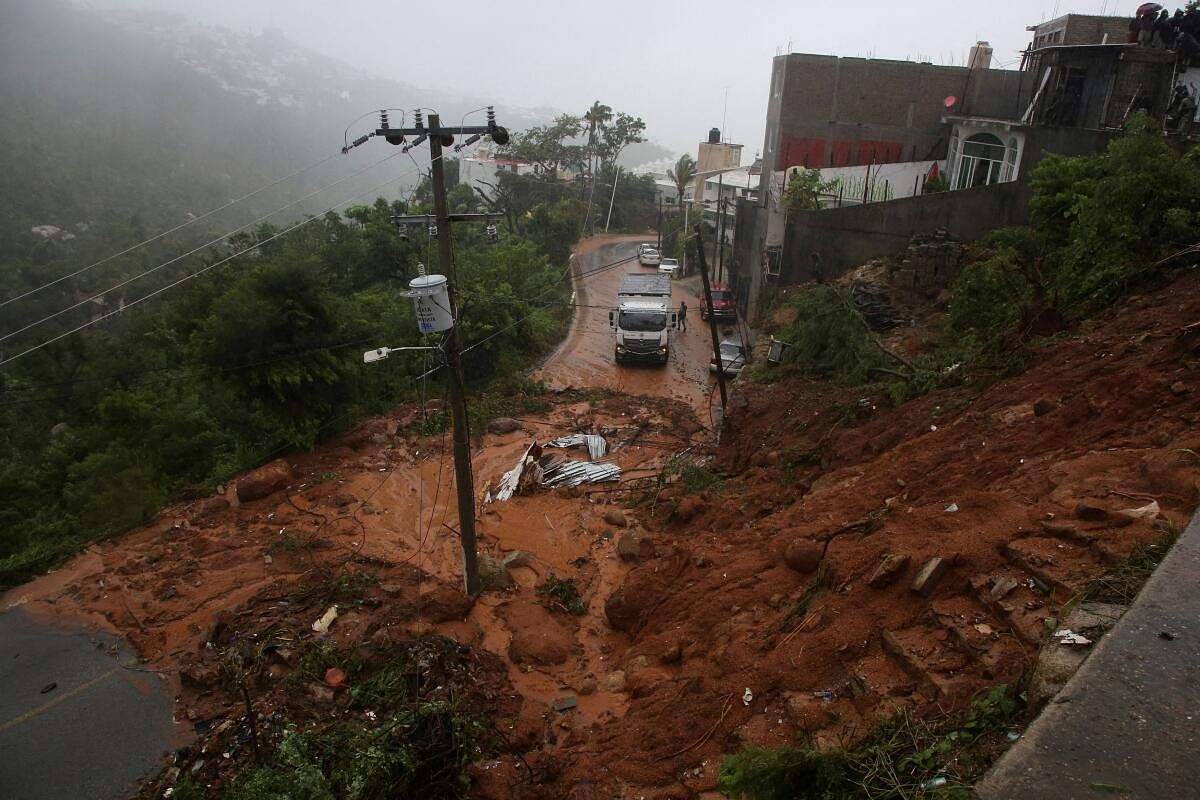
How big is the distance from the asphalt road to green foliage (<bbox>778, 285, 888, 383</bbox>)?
13.2 meters

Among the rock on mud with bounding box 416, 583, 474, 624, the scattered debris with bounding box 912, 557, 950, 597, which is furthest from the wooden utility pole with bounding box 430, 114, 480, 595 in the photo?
the scattered debris with bounding box 912, 557, 950, 597

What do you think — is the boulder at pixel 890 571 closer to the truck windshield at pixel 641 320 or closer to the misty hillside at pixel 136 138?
the truck windshield at pixel 641 320

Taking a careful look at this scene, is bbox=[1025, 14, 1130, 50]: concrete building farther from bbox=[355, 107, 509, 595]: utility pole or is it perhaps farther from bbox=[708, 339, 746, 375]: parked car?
bbox=[355, 107, 509, 595]: utility pole

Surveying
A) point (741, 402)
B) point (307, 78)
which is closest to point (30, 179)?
point (741, 402)

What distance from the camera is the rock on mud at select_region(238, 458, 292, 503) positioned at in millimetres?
13820

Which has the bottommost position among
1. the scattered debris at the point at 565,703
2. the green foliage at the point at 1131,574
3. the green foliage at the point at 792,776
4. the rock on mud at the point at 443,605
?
the rock on mud at the point at 443,605

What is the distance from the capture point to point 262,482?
13922mm

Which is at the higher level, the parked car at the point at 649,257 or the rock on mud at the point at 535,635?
the parked car at the point at 649,257

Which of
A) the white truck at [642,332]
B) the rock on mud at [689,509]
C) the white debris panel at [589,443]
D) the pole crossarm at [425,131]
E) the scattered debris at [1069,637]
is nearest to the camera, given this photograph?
the scattered debris at [1069,637]

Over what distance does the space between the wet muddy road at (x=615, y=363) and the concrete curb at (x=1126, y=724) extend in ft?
49.7

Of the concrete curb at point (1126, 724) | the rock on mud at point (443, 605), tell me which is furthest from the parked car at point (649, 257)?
the concrete curb at point (1126, 724)

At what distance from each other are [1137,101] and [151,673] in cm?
2783

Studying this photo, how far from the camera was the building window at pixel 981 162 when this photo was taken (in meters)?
22.7

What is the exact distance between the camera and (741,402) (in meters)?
15.9
